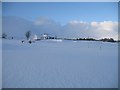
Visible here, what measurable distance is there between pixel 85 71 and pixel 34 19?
123 centimetres

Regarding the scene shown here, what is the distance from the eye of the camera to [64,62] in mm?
4059

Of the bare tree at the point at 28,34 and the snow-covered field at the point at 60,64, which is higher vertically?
the bare tree at the point at 28,34

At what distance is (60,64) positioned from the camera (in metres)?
4.05

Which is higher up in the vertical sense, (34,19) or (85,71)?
(34,19)

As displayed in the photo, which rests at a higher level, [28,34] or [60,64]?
[28,34]

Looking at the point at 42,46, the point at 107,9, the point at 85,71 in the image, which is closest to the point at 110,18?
the point at 107,9

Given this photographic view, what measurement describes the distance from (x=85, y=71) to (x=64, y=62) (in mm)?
385

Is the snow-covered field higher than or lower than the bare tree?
lower

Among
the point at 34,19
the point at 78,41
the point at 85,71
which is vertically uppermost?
the point at 34,19

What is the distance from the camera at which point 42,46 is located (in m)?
4.11

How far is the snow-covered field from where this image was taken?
3.98 meters

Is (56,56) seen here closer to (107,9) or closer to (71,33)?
(71,33)

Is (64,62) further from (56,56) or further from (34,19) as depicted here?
(34,19)

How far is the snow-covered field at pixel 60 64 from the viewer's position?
398cm
